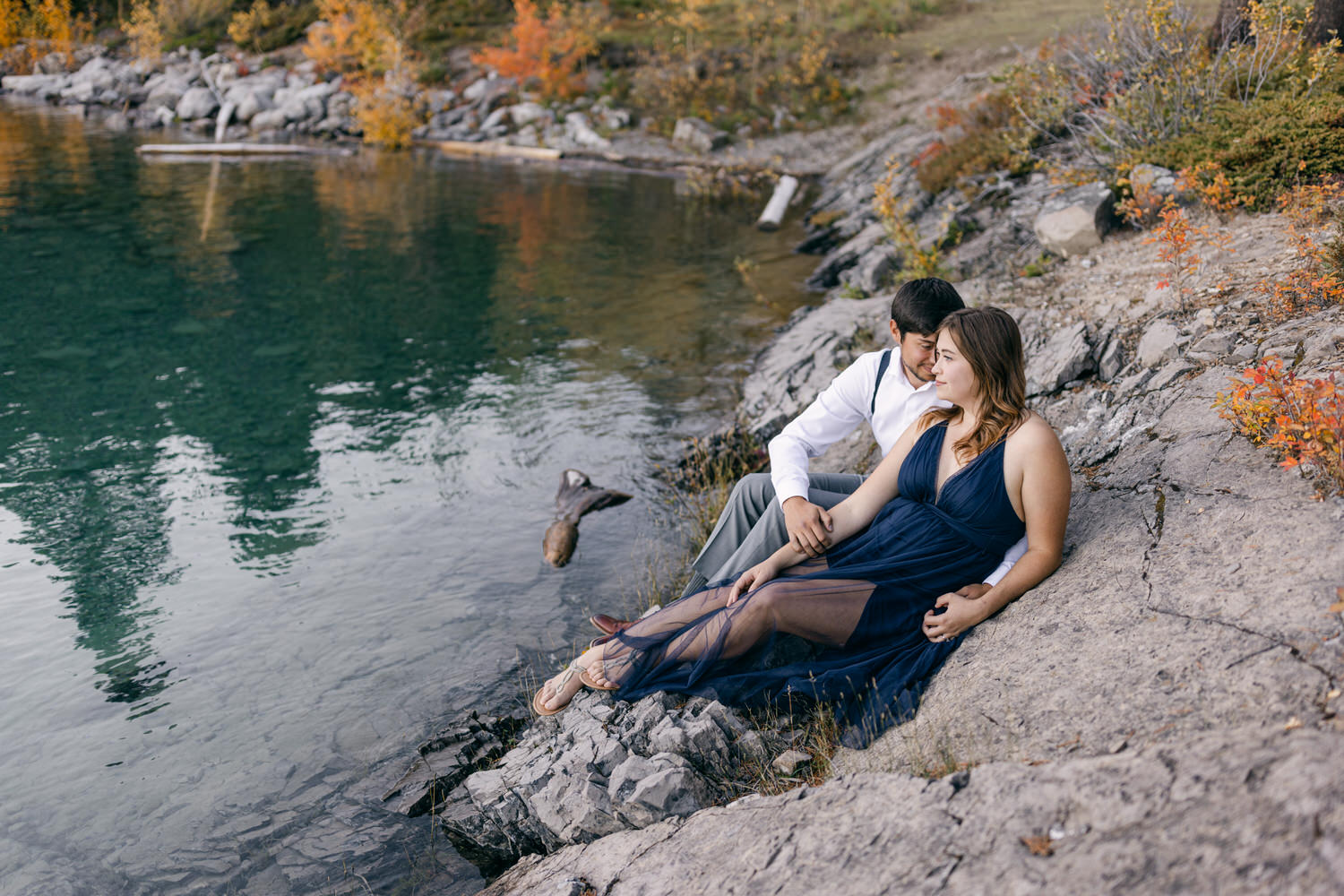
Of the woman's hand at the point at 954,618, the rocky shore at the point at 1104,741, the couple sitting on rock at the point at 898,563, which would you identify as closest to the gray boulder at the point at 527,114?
the rocky shore at the point at 1104,741

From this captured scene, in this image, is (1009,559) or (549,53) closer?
(1009,559)

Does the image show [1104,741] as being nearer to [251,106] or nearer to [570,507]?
[570,507]

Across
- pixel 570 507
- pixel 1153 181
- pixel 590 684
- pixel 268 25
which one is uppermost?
pixel 268 25

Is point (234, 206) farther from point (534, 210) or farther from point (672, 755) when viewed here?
point (672, 755)

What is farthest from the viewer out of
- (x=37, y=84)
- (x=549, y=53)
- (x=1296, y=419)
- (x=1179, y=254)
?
(x=37, y=84)

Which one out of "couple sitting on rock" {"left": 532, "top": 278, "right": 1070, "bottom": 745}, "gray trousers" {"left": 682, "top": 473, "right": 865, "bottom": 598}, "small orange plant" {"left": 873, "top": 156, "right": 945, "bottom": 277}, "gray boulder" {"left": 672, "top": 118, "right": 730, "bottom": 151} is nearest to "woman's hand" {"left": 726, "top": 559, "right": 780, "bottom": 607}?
"couple sitting on rock" {"left": 532, "top": 278, "right": 1070, "bottom": 745}

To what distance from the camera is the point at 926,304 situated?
4.69 metres

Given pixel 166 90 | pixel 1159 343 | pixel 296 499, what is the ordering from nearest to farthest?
pixel 1159 343 < pixel 296 499 < pixel 166 90

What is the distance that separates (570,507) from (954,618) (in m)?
4.51

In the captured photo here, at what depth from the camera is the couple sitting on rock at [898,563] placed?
4.07 meters

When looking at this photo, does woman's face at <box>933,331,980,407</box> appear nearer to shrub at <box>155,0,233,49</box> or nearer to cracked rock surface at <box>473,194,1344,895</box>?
cracked rock surface at <box>473,194,1344,895</box>

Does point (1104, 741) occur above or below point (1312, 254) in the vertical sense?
below

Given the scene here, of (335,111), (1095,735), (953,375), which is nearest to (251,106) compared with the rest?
(335,111)

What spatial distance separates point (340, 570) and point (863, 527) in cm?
435
